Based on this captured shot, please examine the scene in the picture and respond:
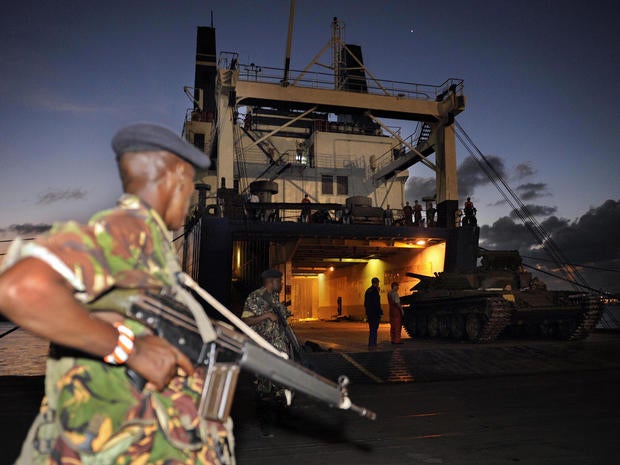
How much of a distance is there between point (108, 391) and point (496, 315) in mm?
13801

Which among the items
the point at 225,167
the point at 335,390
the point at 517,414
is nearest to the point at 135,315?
the point at 335,390

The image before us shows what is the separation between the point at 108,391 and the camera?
151 centimetres

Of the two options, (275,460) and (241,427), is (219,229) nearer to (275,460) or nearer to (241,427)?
(241,427)

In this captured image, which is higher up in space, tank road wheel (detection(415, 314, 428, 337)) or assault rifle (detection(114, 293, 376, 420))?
assault rifle (detection(114, 293, 376, 420))

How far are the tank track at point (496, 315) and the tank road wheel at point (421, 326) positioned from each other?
394 centimetres

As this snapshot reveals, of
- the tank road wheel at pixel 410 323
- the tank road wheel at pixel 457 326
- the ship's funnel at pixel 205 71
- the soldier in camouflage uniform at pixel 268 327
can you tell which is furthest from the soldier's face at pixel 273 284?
the ship's funnel at pixel 205 71

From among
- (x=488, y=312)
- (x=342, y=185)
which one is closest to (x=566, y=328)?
(x=488, y=312)

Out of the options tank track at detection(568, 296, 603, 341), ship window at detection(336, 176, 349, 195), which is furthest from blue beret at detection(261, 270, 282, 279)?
ship window at detection(336, 176, 349, 195)

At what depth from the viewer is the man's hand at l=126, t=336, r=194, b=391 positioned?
147 centimetres

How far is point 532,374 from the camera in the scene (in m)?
9.82

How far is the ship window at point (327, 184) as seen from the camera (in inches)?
1206

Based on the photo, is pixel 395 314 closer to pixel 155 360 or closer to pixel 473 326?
pixel 473 326

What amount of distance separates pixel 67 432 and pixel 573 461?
429 cm

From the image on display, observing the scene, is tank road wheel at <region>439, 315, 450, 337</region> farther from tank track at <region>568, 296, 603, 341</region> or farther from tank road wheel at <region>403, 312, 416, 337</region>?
tank track at <region>568, 296, 603, 341</region>
